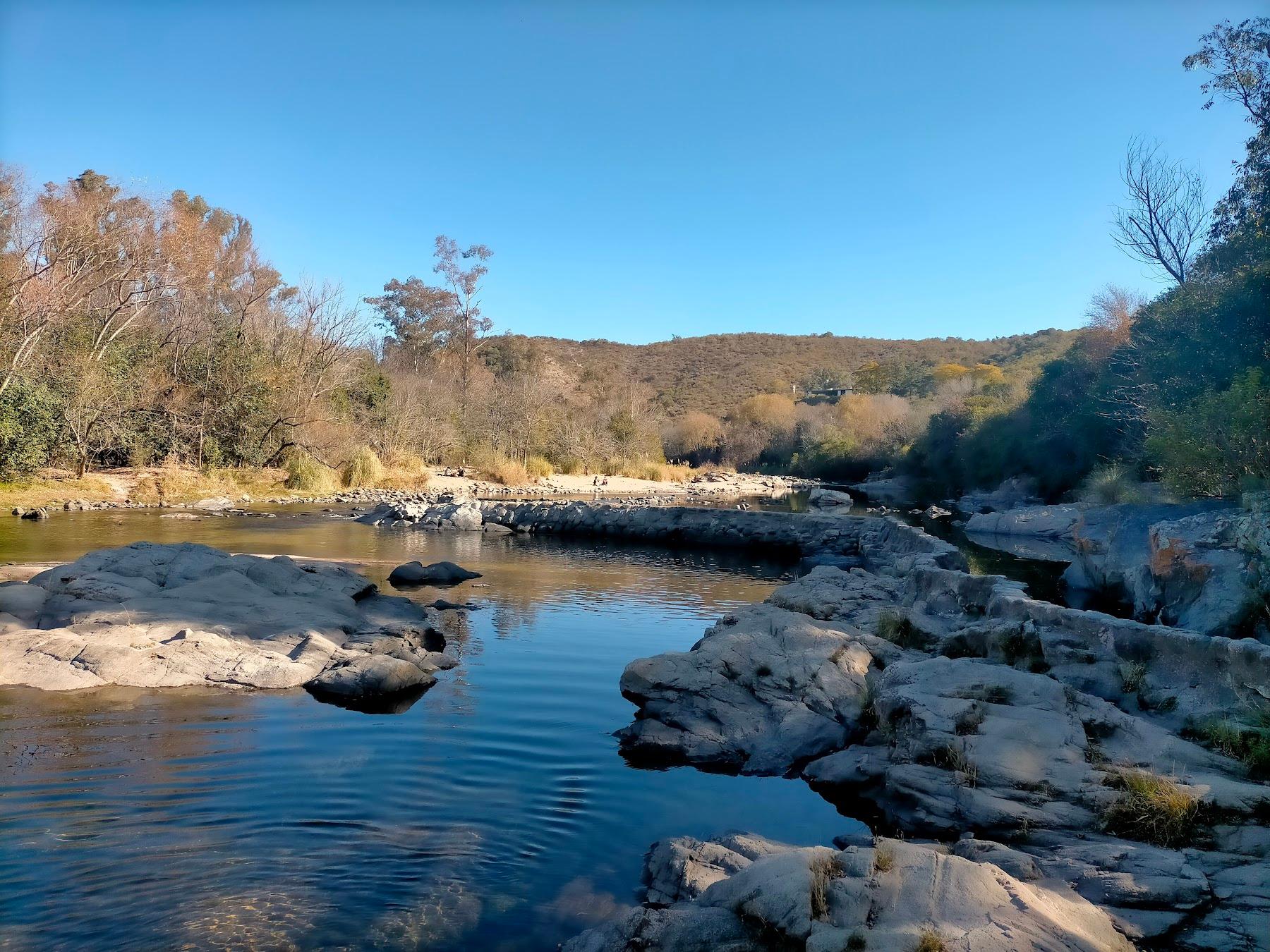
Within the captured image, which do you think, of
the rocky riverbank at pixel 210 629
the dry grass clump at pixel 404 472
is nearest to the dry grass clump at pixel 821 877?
the rocky riverbank at pixel 210 629

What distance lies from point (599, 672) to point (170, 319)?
26.9m

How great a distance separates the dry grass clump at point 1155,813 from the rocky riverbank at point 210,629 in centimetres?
528

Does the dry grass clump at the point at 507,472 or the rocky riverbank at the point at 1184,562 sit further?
the dry grass clump at the point at 507,472

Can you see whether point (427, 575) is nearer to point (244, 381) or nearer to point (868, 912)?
point (868, 912)

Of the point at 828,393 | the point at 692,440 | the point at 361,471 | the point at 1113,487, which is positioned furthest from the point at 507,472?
the point at 828,393

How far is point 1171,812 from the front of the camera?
155 inches

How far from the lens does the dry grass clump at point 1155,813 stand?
389 centimetres

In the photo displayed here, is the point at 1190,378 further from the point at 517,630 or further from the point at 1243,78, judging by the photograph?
the point at 517,630

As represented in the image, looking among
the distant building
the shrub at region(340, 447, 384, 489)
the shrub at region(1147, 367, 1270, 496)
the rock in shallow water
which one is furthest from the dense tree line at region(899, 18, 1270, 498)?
the distant building

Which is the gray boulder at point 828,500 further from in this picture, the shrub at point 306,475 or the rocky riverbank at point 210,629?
the rocky riverbank at point 210,629

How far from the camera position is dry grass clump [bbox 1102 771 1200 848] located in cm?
389

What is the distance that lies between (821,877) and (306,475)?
2643 centimetres

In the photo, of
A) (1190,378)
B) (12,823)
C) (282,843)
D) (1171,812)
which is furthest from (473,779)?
(1190,378)

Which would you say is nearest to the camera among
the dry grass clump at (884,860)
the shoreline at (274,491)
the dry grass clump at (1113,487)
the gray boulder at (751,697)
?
the dry grass clump at (884,860)
